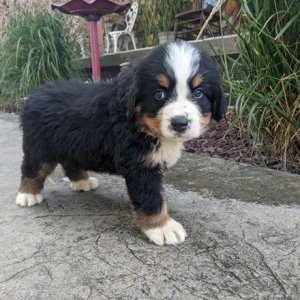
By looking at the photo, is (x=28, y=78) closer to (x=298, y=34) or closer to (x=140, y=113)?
(x=298, y=34)

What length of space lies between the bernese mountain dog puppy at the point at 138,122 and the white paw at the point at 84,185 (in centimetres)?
37

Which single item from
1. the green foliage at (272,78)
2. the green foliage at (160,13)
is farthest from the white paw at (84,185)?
the green foliage at (160,13)

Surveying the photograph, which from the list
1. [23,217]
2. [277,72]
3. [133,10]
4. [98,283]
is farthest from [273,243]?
[133,10]

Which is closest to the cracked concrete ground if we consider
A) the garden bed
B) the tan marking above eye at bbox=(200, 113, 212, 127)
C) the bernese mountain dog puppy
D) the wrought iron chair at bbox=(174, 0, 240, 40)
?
the bernese mountain dog puppy

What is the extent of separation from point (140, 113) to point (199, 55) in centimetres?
42

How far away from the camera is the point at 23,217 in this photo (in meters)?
2.79

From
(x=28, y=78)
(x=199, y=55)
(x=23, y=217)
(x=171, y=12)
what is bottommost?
(x=23, y=217)

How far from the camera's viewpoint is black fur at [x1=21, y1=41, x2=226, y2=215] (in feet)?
7.56

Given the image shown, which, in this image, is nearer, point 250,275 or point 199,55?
point 250,275

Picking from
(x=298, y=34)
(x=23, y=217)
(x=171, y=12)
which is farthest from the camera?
(x=171, y=12)

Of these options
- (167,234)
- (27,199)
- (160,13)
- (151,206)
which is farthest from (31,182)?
(160,13)

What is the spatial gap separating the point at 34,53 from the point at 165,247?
5.57 meters

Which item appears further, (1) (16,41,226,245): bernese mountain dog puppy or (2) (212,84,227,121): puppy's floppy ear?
(2) (212,84,227,121): puppy's floppy ear

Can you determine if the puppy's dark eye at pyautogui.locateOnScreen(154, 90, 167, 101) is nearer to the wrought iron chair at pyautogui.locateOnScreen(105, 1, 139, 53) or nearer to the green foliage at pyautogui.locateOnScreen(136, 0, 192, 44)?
the green foliage at pyautogui.locateOnScreen(136, 0, 192, 44)
